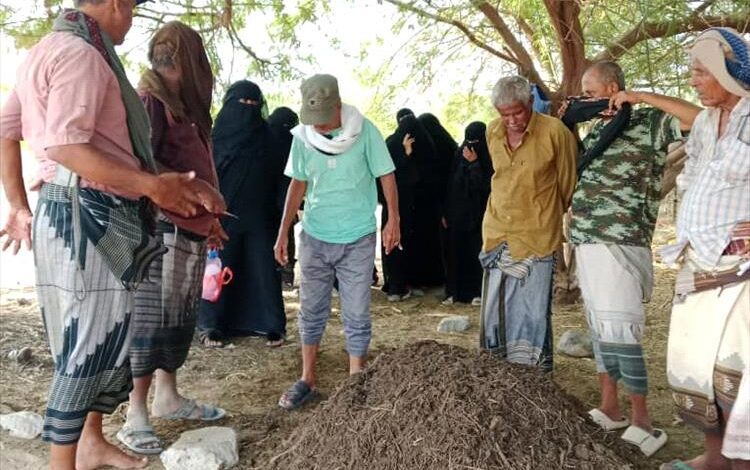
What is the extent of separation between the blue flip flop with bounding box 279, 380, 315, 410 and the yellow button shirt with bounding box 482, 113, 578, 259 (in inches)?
53.2

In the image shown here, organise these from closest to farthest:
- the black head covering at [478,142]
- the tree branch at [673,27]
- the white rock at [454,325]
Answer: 1. the tree branch at [673,27]
2. the white rock at [454,325]
3. the black head covering at [478,142]

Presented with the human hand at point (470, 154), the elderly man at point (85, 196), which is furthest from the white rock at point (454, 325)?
the elderly man at point (85, 196)

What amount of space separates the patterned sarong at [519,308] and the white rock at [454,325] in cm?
186

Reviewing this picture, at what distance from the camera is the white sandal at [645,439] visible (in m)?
3.39

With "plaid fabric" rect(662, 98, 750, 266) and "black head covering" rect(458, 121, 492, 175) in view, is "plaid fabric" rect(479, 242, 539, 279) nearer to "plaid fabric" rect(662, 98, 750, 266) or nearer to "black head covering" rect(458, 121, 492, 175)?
"plaid fabric" rect(662, 98, 750, 266)

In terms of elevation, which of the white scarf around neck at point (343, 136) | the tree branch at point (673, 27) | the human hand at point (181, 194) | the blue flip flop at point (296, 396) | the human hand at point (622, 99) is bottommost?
the blue flip flop at point (296, 396)

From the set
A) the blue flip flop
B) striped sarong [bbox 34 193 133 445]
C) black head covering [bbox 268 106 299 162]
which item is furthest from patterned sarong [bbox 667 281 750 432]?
black head covering [bbox 268 106 299 162]

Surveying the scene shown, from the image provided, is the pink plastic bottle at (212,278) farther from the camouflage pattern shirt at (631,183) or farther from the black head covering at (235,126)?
the camouflage pattern shirt at (631,183)

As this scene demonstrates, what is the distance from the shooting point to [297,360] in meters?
5.05

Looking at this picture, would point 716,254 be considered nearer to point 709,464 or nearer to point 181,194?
point 709,464

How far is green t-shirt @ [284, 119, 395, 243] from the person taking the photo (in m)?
3.90

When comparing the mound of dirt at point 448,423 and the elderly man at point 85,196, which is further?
the mound of dirt at point 448,423

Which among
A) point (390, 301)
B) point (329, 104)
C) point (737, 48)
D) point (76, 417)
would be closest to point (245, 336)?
point (390, 301)

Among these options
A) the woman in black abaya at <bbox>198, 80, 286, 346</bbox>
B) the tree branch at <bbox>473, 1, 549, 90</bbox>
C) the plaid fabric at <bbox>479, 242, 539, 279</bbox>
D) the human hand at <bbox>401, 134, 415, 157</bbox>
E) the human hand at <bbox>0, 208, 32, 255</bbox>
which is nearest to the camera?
the human hand at <bbox>0, 208, 32, 255</bbox>
